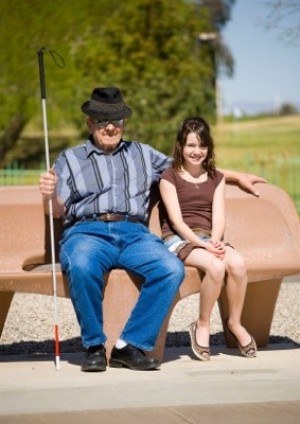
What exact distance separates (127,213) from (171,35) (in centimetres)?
2478

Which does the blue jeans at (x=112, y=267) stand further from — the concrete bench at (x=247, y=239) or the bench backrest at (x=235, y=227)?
the bench backrest at (x=235, y=227)

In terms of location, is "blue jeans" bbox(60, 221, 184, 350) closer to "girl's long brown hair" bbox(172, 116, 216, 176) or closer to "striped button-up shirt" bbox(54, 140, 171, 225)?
"striped button-up shirt" bbox(54, 140, 171, 225)

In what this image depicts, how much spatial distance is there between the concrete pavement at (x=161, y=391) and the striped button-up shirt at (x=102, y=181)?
3.09 feet

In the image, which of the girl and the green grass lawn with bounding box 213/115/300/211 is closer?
the girl

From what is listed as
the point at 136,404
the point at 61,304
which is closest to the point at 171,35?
the point at 61,304

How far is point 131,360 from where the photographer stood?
23.2ft

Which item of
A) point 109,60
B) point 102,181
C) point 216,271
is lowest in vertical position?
point 216,271

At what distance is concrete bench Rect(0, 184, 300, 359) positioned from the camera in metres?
7.73

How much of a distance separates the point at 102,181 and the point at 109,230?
0.30 m

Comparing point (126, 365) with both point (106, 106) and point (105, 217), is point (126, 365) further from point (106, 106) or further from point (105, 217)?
point (106, 106)

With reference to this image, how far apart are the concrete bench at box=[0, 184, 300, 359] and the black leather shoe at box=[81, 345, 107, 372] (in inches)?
16.7

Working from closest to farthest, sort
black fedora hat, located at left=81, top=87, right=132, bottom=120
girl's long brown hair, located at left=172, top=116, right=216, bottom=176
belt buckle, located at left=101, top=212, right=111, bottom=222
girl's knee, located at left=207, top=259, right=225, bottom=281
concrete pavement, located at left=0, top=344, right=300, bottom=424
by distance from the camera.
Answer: concrete pavement, located at left=0, top=344, right=300, bottom=424
girl's knee, located at left=207, top=259, right=225, bottom=281
belt buckle, located at left=101, top=212, right=111, bottom=222
black fedora hat, located at left=81, top=87, right=132, bottom=120
girl's long brown hair, located at left=172, top=116, right=216, bottom=176

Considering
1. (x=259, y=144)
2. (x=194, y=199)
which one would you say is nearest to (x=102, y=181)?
(x=194, y=199)

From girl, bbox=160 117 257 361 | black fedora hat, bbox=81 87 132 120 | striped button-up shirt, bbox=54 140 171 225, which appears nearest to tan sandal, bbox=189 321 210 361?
girl, bbox=160 117 257 361
